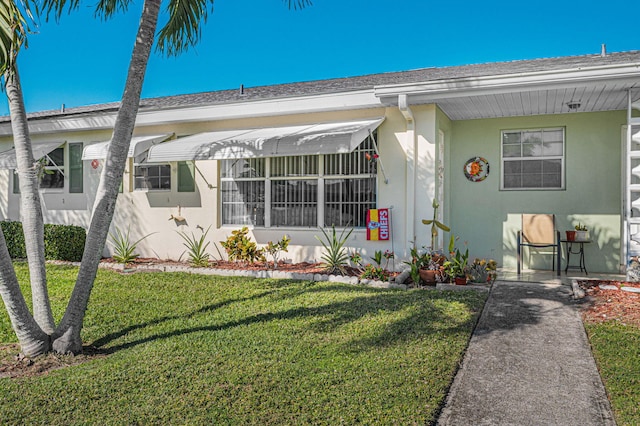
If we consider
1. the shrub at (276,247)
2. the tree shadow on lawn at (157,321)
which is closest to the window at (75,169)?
the shrub at (276,247)

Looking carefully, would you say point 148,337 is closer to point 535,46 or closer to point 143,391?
point 143,391

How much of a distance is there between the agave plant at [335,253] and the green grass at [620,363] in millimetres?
5525

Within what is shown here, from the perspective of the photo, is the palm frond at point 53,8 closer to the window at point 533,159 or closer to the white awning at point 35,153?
the white awning at point 35,153

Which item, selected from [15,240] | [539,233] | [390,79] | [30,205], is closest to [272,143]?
[390,79]

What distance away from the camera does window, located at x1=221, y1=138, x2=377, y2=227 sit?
1186 centimetres

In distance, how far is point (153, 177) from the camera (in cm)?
1426

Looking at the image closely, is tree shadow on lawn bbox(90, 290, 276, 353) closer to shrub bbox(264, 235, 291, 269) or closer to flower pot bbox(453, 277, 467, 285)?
shrub bbox(264, 235, 291, 269)

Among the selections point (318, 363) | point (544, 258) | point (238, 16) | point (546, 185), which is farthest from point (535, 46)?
point (318, 363)

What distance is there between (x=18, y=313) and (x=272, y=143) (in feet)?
20.9

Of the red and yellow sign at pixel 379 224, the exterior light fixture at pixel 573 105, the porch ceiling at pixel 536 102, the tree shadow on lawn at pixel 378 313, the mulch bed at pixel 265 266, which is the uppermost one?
the porch ceiling at pixel 536 102

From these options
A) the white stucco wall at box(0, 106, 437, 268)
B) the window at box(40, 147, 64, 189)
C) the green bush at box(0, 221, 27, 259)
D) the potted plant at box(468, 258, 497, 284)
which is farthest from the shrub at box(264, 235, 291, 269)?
the window at box(40, 147, 64, 189)

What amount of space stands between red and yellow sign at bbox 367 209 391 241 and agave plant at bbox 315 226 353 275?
540 millimetres

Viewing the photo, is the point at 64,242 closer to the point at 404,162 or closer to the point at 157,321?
the point at 157,321

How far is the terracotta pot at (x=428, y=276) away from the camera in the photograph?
9844 millimetres
